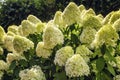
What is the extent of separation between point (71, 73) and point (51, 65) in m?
0.41

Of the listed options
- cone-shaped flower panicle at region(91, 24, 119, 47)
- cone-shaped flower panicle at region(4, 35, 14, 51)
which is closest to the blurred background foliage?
cone-shaped flower panicle at region(4, 35, 14, 51)

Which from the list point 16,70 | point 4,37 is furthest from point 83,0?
point 16,70

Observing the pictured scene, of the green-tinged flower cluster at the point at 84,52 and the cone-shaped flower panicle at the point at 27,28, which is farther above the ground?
the cone-shaped flower panicle at the point at 27,28

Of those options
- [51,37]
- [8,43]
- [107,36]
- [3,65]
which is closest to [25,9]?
[8,43]

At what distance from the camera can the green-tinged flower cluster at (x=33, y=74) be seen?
11.2ft

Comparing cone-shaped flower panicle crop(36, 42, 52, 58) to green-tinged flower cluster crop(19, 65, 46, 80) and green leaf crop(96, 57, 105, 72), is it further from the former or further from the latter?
green leaf crop(96, 57, 105, 72)

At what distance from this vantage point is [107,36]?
3176mm

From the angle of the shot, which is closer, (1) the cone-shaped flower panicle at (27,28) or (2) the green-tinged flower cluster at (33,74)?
(2) the green-tinged flower cluster at (33,74)

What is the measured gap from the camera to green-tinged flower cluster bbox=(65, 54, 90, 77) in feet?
10.4

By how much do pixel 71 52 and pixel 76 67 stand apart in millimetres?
170

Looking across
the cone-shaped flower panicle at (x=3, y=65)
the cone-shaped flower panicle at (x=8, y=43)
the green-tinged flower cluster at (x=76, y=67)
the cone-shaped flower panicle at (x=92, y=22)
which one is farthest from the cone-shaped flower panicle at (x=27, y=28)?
the green-tinged flower cluster at (x=76, y=67)

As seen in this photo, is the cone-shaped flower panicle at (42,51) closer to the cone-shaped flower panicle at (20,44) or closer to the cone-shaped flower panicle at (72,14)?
the cone-shaped flower panicle at (20,44)

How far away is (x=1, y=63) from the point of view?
3.91 m

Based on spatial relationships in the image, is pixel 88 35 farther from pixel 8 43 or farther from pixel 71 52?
pixel 8 43
